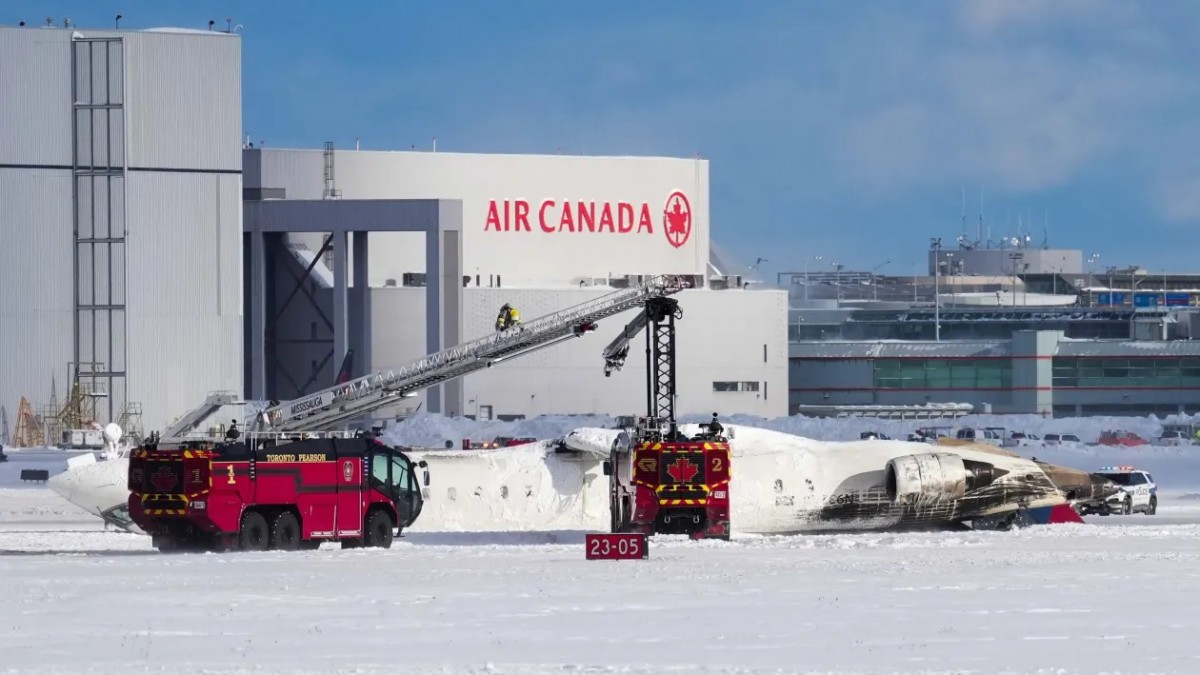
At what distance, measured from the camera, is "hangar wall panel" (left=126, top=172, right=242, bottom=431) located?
9512 cm

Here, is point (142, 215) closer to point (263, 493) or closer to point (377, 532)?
point (377, 532)

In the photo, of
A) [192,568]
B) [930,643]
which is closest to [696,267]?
[192,568]

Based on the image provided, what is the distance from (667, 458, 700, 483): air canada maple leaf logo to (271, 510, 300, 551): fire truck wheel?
25.0ft

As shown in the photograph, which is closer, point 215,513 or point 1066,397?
point 215,513

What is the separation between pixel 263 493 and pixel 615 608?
1480cm

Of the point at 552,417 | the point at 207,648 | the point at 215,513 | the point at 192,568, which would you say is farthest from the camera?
the point at 552,417

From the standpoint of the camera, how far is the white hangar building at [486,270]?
10925 centimetres

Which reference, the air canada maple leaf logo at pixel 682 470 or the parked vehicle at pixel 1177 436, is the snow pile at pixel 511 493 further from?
the parked vehicle at pixel 1177 436

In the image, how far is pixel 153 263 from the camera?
313 feet

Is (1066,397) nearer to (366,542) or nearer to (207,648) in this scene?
(366,542)

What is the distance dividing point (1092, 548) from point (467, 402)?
75.1 m

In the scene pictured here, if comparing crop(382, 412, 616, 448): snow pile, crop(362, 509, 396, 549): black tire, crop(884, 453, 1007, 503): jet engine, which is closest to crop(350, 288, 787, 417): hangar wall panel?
crop(382, 412, 616, 448): snow pile

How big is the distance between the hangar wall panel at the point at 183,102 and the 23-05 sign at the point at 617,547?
61627mm

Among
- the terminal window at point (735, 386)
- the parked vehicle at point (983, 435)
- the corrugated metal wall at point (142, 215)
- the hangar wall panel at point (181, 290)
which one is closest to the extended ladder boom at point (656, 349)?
the hangar wall panel at point (181, 290)
